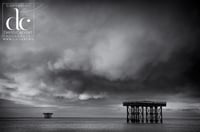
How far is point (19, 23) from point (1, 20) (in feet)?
9.90

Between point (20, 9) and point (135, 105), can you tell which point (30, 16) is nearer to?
point (20, 9)

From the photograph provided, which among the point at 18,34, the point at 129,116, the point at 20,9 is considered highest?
the point at 20,9

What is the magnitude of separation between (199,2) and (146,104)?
29.2 meters

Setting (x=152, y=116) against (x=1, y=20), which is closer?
(x=1, y=20)

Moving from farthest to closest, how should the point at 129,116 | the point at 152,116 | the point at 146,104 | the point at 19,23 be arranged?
the point at 129,116, the point at 152,116, the point at 146,104, the point at 19,23

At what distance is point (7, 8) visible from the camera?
31.0 meters

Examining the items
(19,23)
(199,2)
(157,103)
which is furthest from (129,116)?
(19,23)

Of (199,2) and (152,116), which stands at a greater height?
(199,2)

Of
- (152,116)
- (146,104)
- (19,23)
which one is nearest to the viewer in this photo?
(19,23)

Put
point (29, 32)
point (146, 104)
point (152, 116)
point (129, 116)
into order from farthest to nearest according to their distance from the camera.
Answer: point (129, 116) < point (152, 116) < point (146, 104) < point (29, 32)

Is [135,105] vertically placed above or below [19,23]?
below

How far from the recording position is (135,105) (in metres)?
58.6

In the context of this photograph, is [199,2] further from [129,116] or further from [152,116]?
[129,116]

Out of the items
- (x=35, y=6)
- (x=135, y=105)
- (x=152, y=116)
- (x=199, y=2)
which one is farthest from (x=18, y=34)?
(x=152, y=116)
